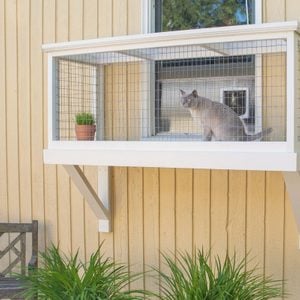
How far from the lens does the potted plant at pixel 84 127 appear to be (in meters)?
3.42

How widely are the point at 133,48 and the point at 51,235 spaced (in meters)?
1.57

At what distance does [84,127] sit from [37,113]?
0.71 meters

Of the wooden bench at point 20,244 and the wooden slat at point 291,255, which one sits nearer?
the wooden slat at point 291,255

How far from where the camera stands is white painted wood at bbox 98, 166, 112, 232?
378 cm

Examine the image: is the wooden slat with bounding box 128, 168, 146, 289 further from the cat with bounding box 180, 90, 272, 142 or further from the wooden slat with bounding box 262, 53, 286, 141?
the wooden slat with bounding box 262, 53, 286, 141

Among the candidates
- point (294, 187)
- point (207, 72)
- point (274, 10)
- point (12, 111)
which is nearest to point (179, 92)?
point (207, 72)

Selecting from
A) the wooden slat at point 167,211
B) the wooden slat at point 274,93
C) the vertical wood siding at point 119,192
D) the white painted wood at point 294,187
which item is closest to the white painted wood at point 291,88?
the white painted wood at point 294,187

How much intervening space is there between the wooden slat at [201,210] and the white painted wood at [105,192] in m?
0.58

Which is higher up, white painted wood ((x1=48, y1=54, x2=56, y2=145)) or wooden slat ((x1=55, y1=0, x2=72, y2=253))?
white painted wood ((x1=48, y1=54, x2=56, y2=145))

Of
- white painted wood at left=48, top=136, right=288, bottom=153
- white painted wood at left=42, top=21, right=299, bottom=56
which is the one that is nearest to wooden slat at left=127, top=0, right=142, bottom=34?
white painted wood at left=42, top=21, right=299, bottom=56

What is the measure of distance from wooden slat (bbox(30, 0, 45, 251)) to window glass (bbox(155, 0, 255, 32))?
0.86m

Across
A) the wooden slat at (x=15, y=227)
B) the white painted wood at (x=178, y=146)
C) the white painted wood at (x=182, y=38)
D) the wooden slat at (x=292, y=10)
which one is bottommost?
the wooden slat at (x=15, y=227)

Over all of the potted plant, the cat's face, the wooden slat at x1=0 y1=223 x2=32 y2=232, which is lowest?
the wooden slat at x1=0 y1=223 x2=32 y2=232

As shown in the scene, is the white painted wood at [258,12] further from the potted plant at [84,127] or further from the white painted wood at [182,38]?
the potted plant at [84,127]
